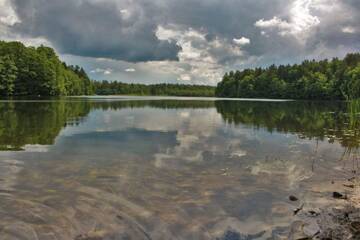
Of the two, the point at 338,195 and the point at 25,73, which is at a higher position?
the point at 25,73

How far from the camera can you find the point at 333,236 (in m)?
6.77

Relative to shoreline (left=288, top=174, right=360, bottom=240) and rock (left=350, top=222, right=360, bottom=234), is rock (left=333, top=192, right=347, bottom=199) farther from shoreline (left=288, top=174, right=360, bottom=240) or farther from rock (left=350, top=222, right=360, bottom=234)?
rock (left=350, top=222, right=360, bottom=234)

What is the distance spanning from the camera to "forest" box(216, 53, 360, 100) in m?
129

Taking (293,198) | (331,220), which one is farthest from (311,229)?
(293,198)

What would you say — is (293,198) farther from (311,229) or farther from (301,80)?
(301,80)

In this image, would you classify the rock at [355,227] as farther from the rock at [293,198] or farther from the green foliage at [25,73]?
the green foliage at [25,73]

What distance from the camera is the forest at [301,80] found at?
128750 mm

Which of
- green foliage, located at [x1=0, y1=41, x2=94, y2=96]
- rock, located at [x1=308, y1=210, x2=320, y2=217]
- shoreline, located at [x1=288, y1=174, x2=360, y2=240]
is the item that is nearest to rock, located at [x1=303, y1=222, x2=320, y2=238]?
shoreline, located at [x1=288, y1=174, x2=360, y2=240]

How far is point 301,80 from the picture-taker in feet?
472

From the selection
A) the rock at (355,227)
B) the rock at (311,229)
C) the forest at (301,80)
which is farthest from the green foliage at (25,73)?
the forest at (301,80)

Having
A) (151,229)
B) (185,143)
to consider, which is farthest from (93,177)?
(185,143)

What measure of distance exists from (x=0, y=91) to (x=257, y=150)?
81658mm

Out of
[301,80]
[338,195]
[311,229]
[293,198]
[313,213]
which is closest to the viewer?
[311,229]

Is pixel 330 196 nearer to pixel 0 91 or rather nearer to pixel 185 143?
pixel 185 143
